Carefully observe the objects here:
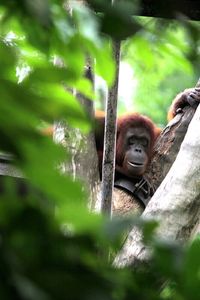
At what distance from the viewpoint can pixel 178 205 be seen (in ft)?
9.47

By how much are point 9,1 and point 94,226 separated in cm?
27

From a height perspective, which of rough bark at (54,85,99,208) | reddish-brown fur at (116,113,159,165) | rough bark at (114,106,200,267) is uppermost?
reddish-brown fur at (116,113,159,165)

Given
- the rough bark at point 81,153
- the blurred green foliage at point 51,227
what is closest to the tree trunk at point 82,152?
the rough bark at point 81,153

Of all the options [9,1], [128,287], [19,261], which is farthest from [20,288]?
[9,1]

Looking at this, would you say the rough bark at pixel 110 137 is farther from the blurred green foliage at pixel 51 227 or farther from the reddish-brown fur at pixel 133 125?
the blurred green foliage at pixel 51 227

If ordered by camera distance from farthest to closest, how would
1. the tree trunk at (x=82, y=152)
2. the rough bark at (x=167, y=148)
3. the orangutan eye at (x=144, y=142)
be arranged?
the orangutan eye at (x=144, y=142) < the rough bark at (x=167, y=148) < the tree trunk at (x=82, y=152)

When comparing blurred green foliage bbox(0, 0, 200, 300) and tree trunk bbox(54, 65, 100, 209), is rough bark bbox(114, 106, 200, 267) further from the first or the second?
blurred green foliage bbox(0, 0, 200, 300)

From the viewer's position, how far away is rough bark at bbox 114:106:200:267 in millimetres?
2715

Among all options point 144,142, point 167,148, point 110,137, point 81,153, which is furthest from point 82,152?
point 144,142

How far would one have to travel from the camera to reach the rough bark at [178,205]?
2.71m

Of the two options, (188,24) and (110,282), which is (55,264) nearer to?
(110,282)

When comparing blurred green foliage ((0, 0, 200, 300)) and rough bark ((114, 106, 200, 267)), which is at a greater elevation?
rough bark ((114, 106, 200, 267))

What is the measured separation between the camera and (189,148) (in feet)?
10.3

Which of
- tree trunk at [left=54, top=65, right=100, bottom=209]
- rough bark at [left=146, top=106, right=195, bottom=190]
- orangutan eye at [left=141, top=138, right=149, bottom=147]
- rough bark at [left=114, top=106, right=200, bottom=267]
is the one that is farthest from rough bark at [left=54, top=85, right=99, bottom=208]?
orangutan eye at [left=141, top=138, right=149, bottom=147]
